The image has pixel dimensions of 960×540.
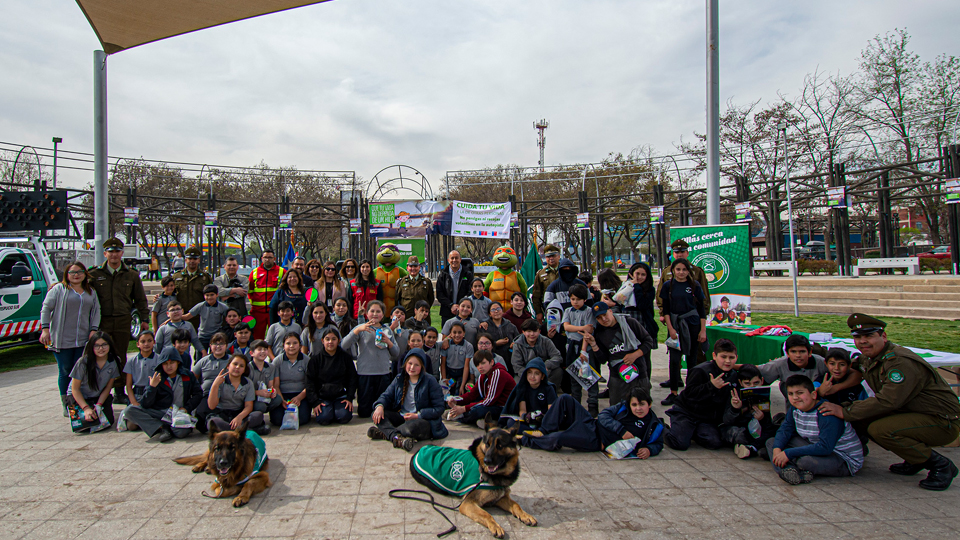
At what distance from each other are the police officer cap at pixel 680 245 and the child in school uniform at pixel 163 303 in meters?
7.01

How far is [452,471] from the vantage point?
3.77 meters

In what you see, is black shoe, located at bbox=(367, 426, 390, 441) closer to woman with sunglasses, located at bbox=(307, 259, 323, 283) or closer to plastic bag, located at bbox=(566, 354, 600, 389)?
plastic bag, located at bbox=(566, 354, 600, 389)

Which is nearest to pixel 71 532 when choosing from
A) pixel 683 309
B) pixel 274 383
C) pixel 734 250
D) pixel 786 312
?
pixel 274 383

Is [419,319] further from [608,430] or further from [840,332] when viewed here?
[840,332]

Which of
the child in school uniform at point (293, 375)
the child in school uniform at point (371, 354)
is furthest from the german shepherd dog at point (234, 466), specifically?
the child in school uniform at point (371, 354)

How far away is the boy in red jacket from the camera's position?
559 cm

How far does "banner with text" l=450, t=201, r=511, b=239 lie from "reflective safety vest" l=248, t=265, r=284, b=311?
9.28m

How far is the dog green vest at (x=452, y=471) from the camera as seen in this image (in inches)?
147

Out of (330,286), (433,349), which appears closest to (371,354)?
(433,349)

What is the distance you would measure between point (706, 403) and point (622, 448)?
1.04 meters

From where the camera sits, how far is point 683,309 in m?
6.61

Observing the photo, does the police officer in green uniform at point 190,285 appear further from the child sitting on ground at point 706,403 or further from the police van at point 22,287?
the child sitting on ground at point 706,403

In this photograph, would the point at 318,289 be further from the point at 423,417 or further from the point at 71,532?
the point at 71,532

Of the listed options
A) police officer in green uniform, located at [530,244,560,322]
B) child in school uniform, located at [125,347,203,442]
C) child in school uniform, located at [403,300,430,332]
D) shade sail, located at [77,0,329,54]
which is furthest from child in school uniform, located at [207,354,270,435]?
police officer in green uniform, located at [530,244,560,322]
